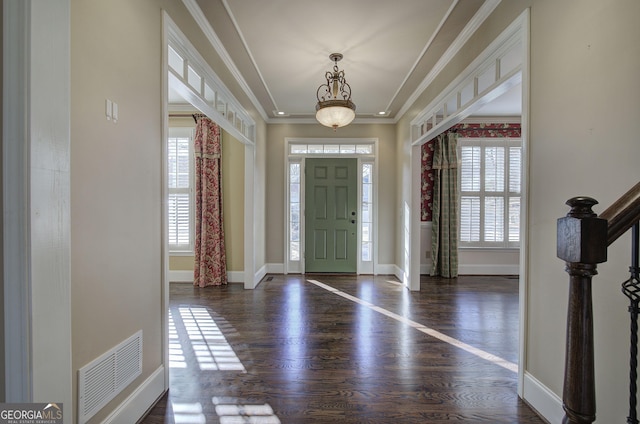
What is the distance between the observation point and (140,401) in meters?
1.69

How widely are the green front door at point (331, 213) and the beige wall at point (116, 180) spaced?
3.59m

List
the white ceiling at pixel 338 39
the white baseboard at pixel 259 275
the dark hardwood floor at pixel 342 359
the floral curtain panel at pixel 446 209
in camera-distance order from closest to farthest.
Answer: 1. the dark hardwood floor at pixel 342 359
2. the white ceiling at pixel 338 39
3. the white baseboard at pixel 259 275
4. the floral curtain panel at pixel 446 209

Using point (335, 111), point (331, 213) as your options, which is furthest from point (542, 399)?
point (331, 213)

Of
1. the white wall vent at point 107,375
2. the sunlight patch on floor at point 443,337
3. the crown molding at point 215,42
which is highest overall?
the crown molding at point 215,42

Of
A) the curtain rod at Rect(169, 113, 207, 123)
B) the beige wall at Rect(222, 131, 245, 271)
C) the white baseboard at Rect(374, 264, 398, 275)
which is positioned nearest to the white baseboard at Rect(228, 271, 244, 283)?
the beige wall at Rect(222, 131, 245, 271)

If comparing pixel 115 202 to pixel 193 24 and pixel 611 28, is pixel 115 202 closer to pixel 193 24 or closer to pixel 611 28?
pixel 193 24

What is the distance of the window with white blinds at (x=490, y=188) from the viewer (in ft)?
17.5

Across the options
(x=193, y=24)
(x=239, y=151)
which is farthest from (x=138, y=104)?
(x=239, y=151)

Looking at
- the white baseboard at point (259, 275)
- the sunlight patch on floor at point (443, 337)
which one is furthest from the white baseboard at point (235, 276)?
the sunlight patch on floor at point (443, 337)

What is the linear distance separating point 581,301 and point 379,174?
466 centimetres

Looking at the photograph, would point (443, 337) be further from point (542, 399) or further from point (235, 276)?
→ point (235, 276)

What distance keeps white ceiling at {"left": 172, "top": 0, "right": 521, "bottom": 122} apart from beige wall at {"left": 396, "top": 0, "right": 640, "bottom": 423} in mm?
690

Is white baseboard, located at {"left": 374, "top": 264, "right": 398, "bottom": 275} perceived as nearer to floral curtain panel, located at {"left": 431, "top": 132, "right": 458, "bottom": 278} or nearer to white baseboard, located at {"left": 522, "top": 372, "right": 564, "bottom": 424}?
floral curtain panel, located at {"left": 431, "top": 132, "right": 458, "bottom": 278}

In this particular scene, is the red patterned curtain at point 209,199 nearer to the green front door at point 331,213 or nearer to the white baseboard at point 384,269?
the green front door at point 331,213
